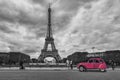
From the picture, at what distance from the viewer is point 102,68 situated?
22672 mm

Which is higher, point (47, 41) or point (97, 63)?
point (47, 41)

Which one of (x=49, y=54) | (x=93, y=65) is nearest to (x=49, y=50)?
(x=49, y=54)

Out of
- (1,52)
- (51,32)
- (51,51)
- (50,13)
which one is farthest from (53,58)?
(1,52)

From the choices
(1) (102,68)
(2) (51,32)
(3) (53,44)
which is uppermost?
(2) (51,32)

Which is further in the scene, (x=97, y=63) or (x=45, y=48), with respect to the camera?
(x=45, y=48)

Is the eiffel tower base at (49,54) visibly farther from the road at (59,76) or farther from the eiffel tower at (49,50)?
the road at (59,76)

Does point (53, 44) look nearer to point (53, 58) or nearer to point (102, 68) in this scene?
point (53, 58)

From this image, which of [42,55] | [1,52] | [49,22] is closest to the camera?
[42,55]

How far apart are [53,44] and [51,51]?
3594 mm

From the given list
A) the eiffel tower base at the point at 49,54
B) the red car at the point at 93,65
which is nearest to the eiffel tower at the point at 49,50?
the eiffel tower base at the point at 49,54

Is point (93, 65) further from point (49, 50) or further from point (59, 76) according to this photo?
point (49, 50)

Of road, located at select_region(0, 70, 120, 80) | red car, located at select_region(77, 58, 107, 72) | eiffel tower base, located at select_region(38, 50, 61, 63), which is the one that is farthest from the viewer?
eiffel tower base, located at select_region(38, 50, 61, 63)

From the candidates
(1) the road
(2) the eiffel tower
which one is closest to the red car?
(1) the road

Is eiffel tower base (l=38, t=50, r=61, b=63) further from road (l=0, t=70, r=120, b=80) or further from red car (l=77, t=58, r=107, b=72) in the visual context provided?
road (l=0, t=70, r=120, b=80)
